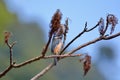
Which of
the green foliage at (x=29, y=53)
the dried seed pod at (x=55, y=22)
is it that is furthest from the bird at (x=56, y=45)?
the green foliage at (x=29, y=53)

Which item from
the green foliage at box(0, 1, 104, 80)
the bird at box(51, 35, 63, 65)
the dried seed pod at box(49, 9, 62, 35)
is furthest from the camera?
the green foliage at box(0, 1, 104, 80)

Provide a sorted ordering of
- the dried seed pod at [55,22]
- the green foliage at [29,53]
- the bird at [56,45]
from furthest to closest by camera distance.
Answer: the green foliage at [29,53]
the bird at [56,45]
the dried seed pod at [55,22]

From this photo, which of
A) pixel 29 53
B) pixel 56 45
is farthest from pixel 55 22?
pixel 29 53

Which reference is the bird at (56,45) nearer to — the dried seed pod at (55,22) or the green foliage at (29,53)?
the dried seed pod at (55,22)

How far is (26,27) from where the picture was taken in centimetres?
4388

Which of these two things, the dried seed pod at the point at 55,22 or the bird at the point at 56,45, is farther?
the bird at the point at 56,45

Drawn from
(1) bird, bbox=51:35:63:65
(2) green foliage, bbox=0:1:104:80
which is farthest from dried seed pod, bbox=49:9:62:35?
(2) green foliage, bbox=0:1:104:80

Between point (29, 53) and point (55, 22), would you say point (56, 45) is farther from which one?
point (29, 53)

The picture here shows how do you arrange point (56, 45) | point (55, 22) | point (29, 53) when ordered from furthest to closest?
point (29, 53) → point (56, 45) → point (55, 22)

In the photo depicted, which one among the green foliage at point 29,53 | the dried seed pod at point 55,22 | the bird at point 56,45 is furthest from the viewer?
the green foliage at point 29,53

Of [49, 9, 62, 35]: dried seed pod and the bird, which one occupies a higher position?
[49, 9, 62, 35]: dried seed pod

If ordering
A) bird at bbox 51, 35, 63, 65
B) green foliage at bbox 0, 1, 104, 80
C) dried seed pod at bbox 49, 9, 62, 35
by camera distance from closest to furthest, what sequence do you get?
dried seed pod at bbox 49, 9, 62, 35 → bird at bbox 51, 35, 63, 65 → green foliage at bbox 0, 1, 104, 80

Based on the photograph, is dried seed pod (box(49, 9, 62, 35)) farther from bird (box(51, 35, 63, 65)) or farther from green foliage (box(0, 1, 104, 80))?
green foliage (box(0, 1, 104, 80))

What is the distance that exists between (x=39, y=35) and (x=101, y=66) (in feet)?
16.7
